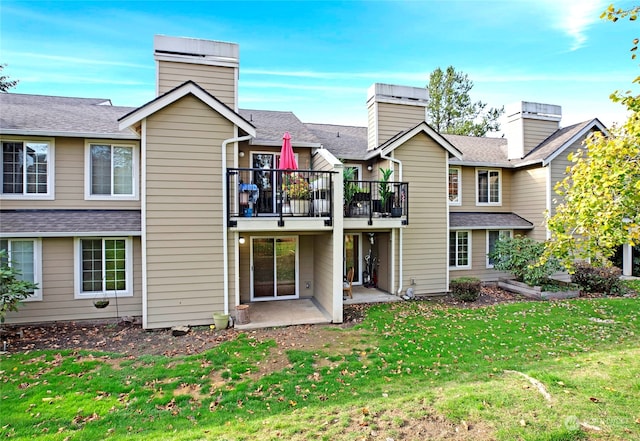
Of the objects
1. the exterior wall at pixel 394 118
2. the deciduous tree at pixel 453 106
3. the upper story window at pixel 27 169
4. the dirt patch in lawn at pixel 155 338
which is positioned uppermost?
the deciduous tree at pixel 453 106

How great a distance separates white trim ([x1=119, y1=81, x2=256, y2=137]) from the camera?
7.84m

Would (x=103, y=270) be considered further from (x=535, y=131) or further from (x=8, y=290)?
(x=535, y=131)

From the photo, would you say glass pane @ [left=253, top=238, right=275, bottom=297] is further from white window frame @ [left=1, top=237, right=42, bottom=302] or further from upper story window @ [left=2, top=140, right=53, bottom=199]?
upper story window @ [left=2, top=140, right=53, bottom=199]

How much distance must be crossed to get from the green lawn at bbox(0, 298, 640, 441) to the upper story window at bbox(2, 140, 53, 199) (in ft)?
15.8

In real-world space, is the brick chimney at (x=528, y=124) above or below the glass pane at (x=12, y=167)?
above

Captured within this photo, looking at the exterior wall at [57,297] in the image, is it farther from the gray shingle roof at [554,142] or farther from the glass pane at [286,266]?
the gray shingle roof at [554,142]

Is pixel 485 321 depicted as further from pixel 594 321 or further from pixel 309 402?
pixel 309 402

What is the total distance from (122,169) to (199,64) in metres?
3.97

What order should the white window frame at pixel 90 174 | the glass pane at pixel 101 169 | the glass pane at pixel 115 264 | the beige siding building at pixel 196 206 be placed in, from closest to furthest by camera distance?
the beige siding building at pixel 196 206, the glass pane at pixel 115 264, the white window frame at pixel 90 174, the glass pane at pixel 101 169

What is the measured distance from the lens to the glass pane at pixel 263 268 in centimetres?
1063

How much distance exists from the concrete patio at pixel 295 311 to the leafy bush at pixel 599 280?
757 centimetres

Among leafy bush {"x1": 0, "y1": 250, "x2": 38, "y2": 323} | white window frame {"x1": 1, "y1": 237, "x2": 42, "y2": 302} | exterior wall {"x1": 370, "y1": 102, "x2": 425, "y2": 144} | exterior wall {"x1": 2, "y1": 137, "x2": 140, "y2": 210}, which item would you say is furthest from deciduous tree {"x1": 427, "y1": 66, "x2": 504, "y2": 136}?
leafy bush {"x1": 0, "y1": 250, "x2": 38, "y2": 323}

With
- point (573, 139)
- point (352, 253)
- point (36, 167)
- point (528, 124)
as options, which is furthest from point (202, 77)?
point (573, 139)

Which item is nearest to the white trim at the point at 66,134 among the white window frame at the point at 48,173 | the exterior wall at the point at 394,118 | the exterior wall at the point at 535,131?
the white window frame at the point at 48,173
